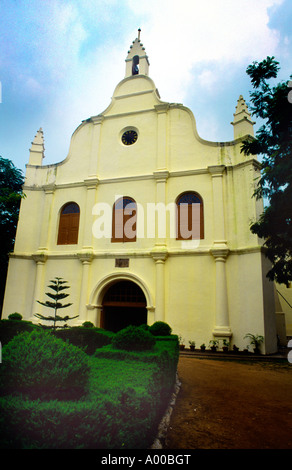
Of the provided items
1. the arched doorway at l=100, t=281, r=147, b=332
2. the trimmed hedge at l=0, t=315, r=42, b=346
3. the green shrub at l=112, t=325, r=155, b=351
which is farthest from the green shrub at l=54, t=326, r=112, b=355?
the arched doorway at l=100, t=281, r=147, b=332

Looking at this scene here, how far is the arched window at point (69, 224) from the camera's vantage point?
53.6ft

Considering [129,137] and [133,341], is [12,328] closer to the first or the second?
[133,341]

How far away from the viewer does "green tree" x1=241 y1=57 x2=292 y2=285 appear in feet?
22.1

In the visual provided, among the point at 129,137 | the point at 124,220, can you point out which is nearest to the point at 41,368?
the point at 124,220

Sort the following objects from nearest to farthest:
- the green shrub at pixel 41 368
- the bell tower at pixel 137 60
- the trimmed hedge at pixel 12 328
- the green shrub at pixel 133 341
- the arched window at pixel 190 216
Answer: the green shrub at pixel 41 368 → the green shrub at pixel 133 341 → the trimmed hedge at pixel 12 328 → the arched window at pixel 190 216 → the bell tower at pixel 137 60

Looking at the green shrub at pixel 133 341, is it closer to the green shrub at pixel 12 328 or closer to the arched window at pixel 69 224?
the green shrub at pixel 12 328

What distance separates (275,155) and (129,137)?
37.6 feet

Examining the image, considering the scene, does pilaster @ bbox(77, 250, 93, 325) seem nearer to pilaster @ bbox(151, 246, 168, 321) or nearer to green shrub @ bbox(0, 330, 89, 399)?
pilaster @ bbox(151, 246, 168, 321)

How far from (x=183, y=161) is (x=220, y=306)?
7.65m

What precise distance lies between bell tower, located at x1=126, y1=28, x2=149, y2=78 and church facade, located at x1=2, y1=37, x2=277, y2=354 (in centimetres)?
9

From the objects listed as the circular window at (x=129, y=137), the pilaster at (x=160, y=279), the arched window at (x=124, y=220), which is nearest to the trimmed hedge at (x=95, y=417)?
the pilaster at (x=160, y=279)

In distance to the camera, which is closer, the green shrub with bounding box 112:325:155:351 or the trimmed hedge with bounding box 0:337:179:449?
the trimmed hedge with bounding box 0:337:179:449

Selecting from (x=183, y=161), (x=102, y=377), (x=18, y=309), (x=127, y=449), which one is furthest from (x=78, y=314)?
(x=127, y=449)

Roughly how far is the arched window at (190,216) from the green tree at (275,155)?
630cm
